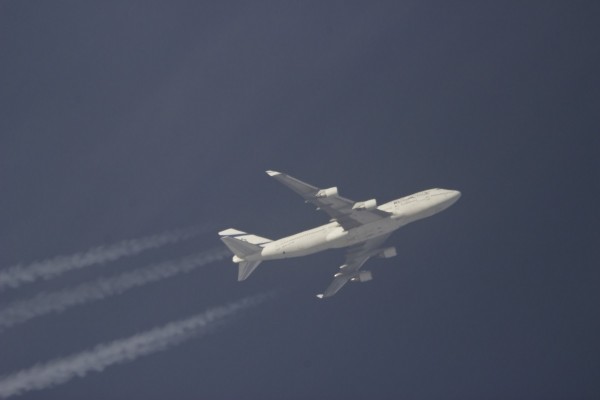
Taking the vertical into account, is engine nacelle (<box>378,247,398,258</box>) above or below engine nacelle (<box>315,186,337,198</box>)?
below

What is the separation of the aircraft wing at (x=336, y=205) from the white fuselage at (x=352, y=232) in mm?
865

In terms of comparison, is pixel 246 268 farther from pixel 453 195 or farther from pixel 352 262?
pixel 453 195

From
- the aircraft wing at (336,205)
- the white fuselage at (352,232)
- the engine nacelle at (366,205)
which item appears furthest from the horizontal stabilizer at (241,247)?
the engine nacelle at (366,205)

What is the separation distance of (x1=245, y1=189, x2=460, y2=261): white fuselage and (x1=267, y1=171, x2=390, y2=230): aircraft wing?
0.87 metres

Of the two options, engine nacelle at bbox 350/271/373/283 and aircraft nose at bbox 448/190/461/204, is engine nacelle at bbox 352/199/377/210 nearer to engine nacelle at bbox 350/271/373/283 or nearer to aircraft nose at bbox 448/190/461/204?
aircraft nose at bbox 448/190/461/204

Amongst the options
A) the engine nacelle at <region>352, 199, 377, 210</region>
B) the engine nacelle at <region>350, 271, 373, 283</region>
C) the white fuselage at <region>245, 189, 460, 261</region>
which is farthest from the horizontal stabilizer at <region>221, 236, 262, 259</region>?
the engine nacelle at <region>350, 271, 373, 283</region>

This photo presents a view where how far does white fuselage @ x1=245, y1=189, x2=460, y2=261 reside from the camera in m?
83.9

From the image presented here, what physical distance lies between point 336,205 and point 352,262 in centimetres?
1227

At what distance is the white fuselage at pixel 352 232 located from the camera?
3305 inches

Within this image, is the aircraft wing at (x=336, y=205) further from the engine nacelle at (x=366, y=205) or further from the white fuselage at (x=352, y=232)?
the white fuselage at (x=352, y=232)

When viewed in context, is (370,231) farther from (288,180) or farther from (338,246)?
(288,180)

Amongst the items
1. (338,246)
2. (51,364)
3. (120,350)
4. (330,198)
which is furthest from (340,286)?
(51,364)

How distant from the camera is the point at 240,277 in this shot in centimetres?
8581

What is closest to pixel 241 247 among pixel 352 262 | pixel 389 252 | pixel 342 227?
pixel 342 227
